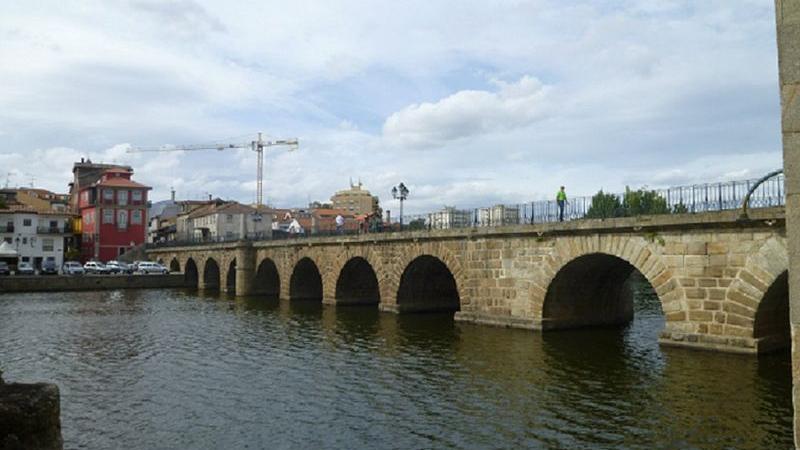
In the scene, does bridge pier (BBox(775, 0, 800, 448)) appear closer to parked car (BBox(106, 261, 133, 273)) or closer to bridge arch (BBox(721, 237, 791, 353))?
bridge arch (BBox(721, 237, 791, 353))

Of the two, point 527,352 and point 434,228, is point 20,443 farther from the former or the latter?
point 434,228

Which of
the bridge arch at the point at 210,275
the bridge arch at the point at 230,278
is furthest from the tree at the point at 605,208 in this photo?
the bridge arch at the point at 210,275

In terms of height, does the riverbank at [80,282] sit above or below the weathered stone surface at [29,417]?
below

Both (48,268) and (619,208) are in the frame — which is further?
(48,268)

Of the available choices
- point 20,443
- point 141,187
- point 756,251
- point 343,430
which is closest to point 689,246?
point 756,251

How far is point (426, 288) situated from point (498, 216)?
27.0 feet

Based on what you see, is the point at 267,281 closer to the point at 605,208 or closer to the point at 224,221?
the point at 605,208

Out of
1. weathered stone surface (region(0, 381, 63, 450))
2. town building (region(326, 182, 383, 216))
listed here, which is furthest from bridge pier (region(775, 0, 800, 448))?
town building (region(326, 182, 383, 216))

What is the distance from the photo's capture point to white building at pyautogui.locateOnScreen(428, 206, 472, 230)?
31094 millimetres

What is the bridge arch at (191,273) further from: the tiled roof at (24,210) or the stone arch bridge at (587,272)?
the stone arch bridge at (587,272)

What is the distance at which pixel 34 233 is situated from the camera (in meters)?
78.4

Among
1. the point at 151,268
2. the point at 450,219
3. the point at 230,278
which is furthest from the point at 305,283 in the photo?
the point at 151,268

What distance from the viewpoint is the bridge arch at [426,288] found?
34.9 meters

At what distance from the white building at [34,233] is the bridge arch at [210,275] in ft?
81.8
